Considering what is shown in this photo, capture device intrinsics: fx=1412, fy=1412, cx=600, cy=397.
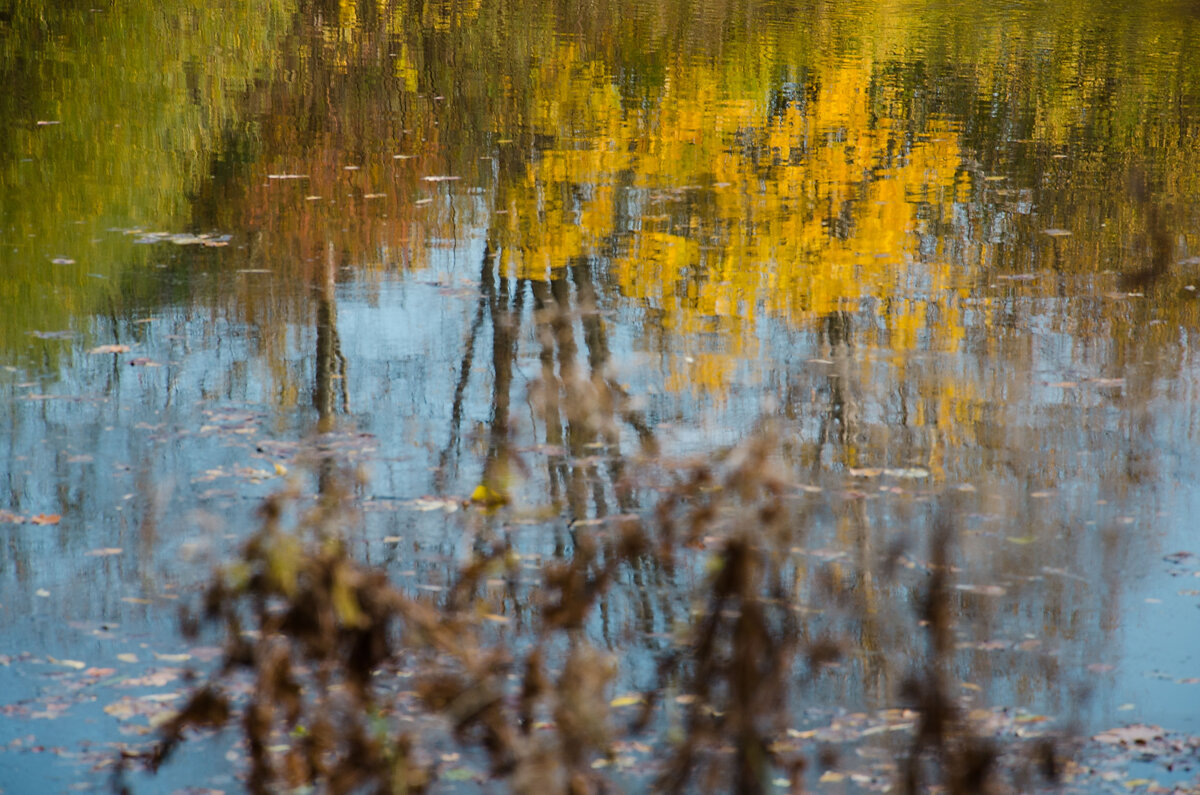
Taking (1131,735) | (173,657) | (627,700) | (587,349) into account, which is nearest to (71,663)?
(173,657)

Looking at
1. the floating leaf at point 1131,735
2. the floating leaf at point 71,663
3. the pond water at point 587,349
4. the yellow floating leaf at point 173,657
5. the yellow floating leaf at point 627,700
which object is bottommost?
the floating leaf at point 1131,735

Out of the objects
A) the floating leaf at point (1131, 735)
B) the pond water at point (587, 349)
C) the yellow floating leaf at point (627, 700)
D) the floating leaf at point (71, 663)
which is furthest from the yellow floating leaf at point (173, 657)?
the floating leaf at point (1131, 735)

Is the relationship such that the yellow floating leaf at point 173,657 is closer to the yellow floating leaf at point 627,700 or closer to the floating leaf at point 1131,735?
the yellow floating leaf at point 627,700

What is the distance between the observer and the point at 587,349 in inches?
340

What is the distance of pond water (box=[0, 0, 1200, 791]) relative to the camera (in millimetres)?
5500

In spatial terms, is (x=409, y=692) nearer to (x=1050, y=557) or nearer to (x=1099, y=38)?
(x=1050, y=557)

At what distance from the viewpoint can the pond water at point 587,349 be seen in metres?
5.50

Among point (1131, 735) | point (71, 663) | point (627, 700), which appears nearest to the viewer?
point (1131, 735)

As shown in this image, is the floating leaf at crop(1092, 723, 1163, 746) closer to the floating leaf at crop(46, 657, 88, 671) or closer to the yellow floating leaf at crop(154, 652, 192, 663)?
the yellow floating leaf at crop(154, 652, 192, 663)

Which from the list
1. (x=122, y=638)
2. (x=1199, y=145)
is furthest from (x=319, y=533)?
(x=1199, y=145)

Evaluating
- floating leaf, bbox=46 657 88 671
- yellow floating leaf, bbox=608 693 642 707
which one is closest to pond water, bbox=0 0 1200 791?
floating leaf, bbox=46 657 88 671

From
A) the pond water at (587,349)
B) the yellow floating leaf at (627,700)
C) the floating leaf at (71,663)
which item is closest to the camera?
the yellow floating leaf at (627,700)

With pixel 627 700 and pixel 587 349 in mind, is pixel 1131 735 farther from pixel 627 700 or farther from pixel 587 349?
pixel 587 349

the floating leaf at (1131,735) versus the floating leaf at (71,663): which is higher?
the floating leaf at (71,663)
